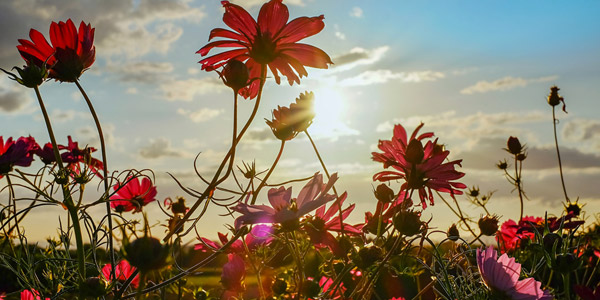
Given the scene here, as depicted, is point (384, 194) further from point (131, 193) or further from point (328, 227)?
point (131, 193)

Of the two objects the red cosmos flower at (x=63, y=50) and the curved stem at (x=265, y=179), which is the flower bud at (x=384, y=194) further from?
the red cosmos flower at (x=63, y=50)

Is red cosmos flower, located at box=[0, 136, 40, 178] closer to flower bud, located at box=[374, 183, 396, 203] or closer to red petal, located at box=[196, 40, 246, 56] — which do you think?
red petal, located at box=[196, 40, 246, 56]

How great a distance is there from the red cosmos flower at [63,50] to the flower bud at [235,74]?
0.80ft

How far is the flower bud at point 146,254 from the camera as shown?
44 centimetres

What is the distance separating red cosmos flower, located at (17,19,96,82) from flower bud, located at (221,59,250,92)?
243mm

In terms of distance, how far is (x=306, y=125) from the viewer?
824 millimetres

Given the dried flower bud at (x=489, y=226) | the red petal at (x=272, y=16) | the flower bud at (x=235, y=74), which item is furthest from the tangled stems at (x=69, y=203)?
the dried flower bud at (x=489, y=226)

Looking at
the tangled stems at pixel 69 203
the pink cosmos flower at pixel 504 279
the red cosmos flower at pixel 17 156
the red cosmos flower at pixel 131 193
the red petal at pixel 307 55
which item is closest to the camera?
the tangled stems at pixel 69 203

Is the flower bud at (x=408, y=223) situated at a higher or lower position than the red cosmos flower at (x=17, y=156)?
lower

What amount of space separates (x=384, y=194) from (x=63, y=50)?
53 centimetres

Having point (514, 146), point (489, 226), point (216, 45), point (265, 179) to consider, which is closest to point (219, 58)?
point (216, 45)

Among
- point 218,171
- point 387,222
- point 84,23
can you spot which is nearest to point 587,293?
point 387,222

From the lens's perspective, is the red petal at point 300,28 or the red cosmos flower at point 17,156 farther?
the red cosmos flower at point 17,156

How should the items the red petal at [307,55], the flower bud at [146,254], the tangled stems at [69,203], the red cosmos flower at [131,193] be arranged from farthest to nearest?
the red cosmos flower at [131,193], the red petal at [307,55], the tangled stems at [69,203], the flower bud at [146,254]
